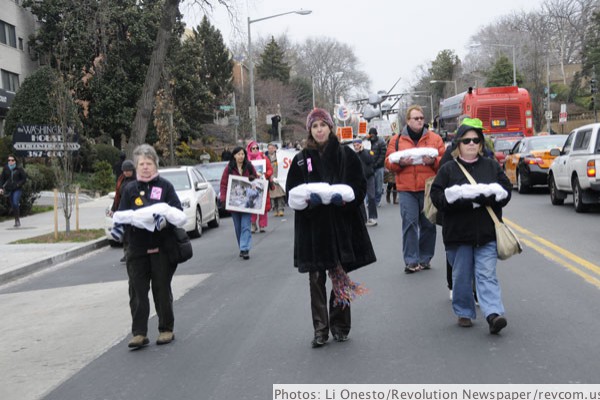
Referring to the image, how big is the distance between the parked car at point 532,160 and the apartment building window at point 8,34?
29.0 metres

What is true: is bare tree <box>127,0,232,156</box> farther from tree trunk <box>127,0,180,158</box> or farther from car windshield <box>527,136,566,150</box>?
car windshield <box>527,136,566,150</box>

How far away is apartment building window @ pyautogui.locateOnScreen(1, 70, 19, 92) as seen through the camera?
3981 cm

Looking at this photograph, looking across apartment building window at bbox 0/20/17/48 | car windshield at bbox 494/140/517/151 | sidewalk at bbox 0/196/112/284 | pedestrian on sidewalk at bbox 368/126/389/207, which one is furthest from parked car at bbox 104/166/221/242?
apartment building window at bbox 0/20/17/48

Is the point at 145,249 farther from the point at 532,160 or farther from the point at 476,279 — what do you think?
the point at 532,160

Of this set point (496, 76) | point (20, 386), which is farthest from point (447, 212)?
point (496, 76)

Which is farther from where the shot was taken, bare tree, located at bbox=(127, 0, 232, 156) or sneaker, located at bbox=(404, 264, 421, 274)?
bare tree, located at bbox=(127, 0, 232, 156)

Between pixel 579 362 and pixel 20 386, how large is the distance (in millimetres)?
4123

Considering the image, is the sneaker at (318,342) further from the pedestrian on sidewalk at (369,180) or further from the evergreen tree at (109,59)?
the evergreen tree at (109,59)

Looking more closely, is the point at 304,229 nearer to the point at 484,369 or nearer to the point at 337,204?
the point at 337,204

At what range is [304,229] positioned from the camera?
6031 mm

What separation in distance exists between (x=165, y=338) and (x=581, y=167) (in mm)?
11333

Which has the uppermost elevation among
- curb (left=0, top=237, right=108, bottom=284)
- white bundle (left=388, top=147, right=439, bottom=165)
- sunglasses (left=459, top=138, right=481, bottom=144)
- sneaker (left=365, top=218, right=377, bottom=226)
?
sunglasses (left=459, top=138, right=481, bottom=144)

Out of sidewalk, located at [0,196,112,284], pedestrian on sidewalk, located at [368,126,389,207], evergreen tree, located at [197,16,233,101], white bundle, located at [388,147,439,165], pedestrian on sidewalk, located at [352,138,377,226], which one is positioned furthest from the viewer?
evergreen tree, located at [197,16,233,101]

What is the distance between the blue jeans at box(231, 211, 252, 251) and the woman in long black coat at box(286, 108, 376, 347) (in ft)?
19.9
